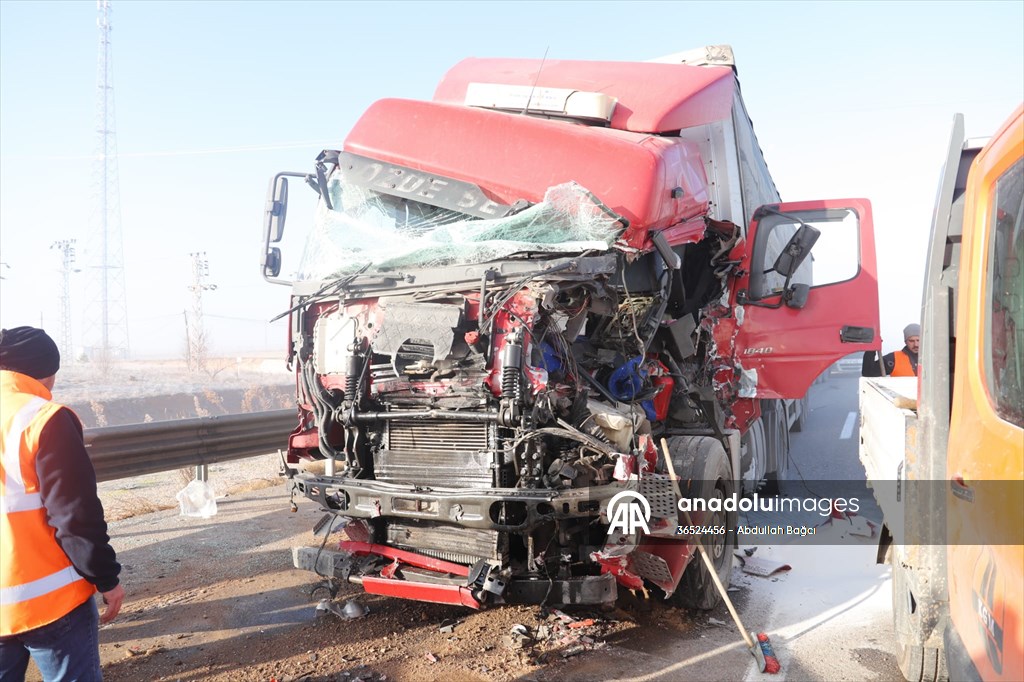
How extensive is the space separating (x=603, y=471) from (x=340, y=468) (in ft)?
6.17

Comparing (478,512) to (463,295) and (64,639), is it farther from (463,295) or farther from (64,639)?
(64,639)

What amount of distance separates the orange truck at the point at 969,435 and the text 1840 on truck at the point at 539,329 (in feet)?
4.43

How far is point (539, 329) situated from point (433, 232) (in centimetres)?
101

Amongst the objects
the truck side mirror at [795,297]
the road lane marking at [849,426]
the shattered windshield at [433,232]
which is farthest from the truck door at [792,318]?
the road lane marking at [849,426]

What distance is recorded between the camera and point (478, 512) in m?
3.63

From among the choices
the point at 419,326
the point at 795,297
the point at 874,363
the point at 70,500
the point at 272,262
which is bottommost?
the point at 70,500

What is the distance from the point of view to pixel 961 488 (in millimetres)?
2232

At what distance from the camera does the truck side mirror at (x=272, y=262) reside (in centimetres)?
515

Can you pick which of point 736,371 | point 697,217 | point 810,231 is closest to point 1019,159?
point 697,217

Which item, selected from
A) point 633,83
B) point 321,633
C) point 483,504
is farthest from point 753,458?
point 321,633

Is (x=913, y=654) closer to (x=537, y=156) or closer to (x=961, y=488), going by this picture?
(x=961, y=488)

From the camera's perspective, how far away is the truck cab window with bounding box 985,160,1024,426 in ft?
6.51

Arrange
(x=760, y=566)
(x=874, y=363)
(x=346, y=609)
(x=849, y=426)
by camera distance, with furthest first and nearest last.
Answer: (x=849, y=426) < (x=874, y=363) < (x=760, y=566) < (x=346, y=609)

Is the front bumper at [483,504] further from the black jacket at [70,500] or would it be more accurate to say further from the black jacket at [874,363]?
the black jacket at [874,363]
